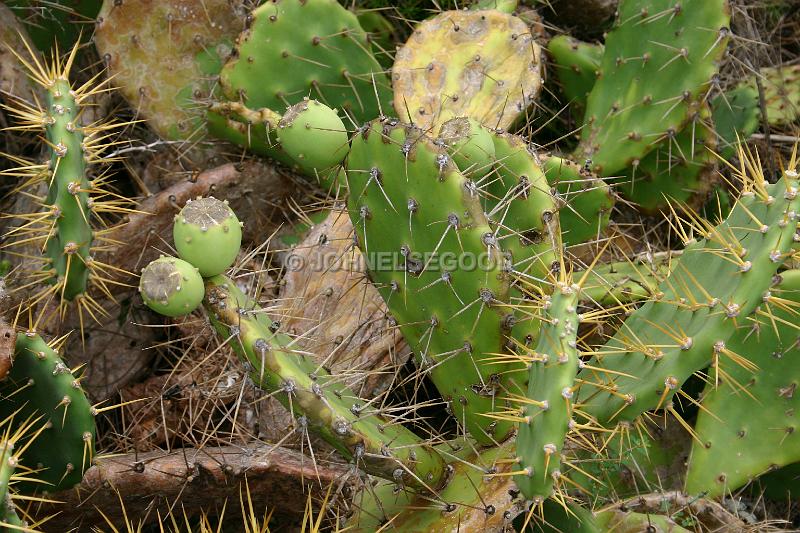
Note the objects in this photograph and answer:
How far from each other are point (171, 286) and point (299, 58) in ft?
3.87

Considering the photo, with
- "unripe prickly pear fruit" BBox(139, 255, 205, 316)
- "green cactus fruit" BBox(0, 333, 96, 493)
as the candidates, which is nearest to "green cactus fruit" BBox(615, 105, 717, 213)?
"unripe prickly pear fruit" BBox(139, 255, 205, 316)

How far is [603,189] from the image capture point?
2100 mm

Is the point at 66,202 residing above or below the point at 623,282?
above

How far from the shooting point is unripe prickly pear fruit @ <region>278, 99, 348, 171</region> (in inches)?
63.7

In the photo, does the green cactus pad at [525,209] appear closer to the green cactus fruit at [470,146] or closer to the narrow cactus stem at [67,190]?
the green cactus fruit at [470,146]

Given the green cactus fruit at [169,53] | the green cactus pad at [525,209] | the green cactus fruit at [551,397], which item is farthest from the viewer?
the green cactus fruit at [169,53]

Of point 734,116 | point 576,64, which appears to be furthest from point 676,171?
point 576,64

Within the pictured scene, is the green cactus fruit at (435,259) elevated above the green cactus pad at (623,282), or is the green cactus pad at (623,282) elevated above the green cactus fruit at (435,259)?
the green cactus fruit at (435,259)

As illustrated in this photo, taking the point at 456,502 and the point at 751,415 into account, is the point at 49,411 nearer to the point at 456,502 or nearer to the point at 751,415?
the point at 456,502

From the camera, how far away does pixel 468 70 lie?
242 cm

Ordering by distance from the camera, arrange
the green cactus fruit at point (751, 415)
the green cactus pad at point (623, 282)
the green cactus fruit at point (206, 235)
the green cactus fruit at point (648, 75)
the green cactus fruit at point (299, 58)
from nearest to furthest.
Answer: the green cactus fruit at point (206, 235) → the green cactus fruit at point (751, 415) → the green cactus pad at point (623, 282) → the green cactus fruit at point (648, 75) → the green cactus fruit at point (299, 58)

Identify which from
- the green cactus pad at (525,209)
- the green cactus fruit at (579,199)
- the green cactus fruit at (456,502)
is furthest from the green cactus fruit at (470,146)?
the green cactus fruit at (456,502)

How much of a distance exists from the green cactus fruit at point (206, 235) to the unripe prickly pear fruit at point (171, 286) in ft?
0.13

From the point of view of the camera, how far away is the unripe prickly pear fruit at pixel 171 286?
4.61 feet
